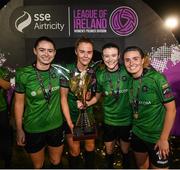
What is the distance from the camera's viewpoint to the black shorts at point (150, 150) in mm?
3039

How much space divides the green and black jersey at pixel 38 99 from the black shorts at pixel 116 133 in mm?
702

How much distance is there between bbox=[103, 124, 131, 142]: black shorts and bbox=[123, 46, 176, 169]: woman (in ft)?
1.42

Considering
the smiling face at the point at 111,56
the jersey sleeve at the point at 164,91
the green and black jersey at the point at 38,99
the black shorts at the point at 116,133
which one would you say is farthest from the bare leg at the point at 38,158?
the jersey sleeve at the point at 164,91

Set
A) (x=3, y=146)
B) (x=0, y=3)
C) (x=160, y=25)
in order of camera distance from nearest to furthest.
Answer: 1. (x=3, y=146)
2. (x=160, y=25)
3. (x=0, y=3)

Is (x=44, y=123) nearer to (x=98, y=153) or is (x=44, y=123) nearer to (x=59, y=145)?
(x=59, y=145)

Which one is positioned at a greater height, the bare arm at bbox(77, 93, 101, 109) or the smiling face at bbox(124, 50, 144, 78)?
the smiling face at bbox(124, 50, 144, 78)

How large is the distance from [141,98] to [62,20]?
215cm

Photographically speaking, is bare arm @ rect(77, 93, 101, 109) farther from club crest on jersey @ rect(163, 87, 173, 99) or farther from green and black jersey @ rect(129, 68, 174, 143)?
club crest on jersey @ rect(163, 87, 173, 99)

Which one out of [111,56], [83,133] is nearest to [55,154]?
[83,133]

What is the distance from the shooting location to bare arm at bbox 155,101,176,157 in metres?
2.93

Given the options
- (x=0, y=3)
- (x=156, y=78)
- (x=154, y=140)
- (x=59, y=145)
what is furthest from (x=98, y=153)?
(x=0, y=3)

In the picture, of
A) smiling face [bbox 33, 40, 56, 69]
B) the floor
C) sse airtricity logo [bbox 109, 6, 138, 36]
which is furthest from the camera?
sse airtricity logo [bbox 109, 6, 138, 36]

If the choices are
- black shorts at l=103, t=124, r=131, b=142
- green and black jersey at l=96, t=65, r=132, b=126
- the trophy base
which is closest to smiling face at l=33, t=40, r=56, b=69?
green and black jersey at l=96, t=65, r=132, b=126

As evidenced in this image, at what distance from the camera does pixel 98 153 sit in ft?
15.6
